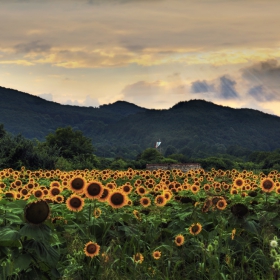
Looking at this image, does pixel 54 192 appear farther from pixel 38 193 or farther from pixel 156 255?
pixel 156 255

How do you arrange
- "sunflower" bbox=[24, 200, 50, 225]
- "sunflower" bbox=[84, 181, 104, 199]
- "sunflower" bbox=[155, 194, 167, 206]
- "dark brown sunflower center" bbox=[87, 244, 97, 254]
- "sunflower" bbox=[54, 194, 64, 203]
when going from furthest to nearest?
"sunflower" bbox=[54, 194, 64, 203] < "sunflower" bbox=[155, 194, 167, 206] < "sunflower" bbox=[84, 181, 104, 199] < "dark brown sunflower center" bbox=[87, 244, 97, 254] < "sunflower" bbox=[24, 200, 50, 225]

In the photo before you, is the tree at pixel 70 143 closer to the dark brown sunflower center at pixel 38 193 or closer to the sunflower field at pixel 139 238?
the dark brown sunflower center at pixel 38 193

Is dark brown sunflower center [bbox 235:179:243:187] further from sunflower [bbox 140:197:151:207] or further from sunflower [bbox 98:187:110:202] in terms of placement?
sunflower [bbox 98:187:110:202]

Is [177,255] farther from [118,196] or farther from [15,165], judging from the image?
[15,165]

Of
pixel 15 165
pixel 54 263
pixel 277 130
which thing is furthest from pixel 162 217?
pixel 277 130

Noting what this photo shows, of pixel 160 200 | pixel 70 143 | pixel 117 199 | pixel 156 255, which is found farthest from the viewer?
pixel 70 143

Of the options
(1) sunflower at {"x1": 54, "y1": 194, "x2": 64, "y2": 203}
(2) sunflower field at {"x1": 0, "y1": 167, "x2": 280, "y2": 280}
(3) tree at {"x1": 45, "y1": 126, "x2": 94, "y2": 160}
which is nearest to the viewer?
(2) sunflower field at {"x1": 0, "y1": 167, "x2": 280, "y2": 280}

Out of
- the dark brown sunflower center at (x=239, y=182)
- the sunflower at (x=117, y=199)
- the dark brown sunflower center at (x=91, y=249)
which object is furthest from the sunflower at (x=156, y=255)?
the dark brown sunflower center at (x=239, y=182)

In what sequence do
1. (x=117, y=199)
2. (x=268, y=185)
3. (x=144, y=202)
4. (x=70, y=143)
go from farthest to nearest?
(x=70, y=143) → (x=268, y=185) → (x=144, y=202) → (x=117, y=199)

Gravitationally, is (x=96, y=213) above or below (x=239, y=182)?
below

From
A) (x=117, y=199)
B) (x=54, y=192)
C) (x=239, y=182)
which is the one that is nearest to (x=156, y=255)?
(x=117, y=199)

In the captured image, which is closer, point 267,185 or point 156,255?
point 156,255

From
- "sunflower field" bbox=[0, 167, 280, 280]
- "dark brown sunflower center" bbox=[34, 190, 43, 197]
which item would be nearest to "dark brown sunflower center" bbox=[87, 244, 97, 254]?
"sunflower field" bbox=[0, 167, 280, 280]

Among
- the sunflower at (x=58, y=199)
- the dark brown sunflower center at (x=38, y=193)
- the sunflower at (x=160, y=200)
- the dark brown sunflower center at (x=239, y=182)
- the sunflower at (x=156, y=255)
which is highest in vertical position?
the dark brown sunflower center at (x=239, y=182)
